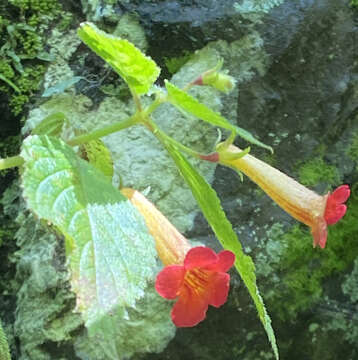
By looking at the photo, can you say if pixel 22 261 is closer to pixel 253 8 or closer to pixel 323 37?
pixel 253 8

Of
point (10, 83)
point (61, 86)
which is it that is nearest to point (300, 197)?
point (61, 86)

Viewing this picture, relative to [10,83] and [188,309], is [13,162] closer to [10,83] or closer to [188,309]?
[188,309]

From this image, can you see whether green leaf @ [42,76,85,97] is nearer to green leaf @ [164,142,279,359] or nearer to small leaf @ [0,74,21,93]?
small leaf @ [0,74,21,93]

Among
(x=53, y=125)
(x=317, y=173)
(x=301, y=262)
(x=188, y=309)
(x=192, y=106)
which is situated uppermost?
(x=192, y=106)

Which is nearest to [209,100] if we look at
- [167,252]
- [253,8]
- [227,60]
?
[227,60]

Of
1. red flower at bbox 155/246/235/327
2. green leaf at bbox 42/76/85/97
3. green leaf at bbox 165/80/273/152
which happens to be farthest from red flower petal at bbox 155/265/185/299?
green leaf at bbox 42/76/85/97

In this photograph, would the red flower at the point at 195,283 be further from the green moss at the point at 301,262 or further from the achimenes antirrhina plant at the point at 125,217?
the green moss at the point at 301,262

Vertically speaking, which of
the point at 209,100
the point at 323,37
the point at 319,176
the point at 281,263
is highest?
the point at 323,37
